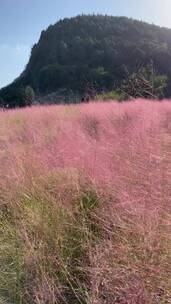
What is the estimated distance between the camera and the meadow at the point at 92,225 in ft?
6.25

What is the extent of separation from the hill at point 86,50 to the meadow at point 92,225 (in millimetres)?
20695

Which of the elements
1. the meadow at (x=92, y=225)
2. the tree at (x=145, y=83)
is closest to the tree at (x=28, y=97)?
the tree at (x=145, y=83)

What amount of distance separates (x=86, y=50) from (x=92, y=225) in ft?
117

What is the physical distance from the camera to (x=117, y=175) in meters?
2.56

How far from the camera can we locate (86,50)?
36.9 m

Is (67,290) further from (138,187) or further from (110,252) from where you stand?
(138,187)

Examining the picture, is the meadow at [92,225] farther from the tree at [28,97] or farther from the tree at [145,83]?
the tree at [28,97]

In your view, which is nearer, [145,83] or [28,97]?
[145,83]

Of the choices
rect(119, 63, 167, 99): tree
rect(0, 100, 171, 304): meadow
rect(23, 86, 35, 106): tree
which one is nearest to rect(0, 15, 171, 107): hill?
rect(23, 86, 35, 106): tree

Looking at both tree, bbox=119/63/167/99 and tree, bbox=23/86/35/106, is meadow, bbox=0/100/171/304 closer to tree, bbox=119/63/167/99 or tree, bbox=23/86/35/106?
tree, bbox=119/63/167/99

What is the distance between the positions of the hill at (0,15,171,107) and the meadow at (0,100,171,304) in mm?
20695

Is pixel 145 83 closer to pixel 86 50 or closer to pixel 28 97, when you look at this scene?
pixel 28 97

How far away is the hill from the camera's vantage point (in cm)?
2641

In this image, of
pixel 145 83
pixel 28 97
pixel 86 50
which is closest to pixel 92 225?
pixel 145 83
